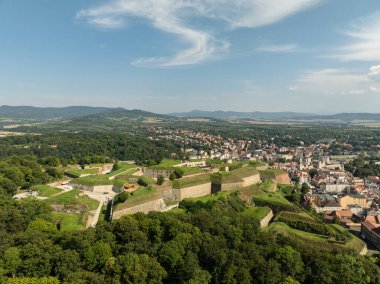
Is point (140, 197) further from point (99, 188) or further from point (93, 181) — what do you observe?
point (93, 181)

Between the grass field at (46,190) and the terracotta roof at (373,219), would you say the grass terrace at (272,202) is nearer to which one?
the terracotta roof at (373,219)

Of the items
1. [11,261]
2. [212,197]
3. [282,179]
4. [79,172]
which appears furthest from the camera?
[282,179]

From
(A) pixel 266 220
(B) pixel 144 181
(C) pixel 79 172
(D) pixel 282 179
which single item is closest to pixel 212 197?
(A) pixel 266 220

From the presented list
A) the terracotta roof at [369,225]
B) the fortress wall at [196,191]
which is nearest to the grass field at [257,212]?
the fortress wall at [196,191]

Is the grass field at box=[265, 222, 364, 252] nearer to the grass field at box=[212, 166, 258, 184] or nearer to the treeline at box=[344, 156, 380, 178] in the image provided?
the grass field at box=[212, 166, 258, 184]

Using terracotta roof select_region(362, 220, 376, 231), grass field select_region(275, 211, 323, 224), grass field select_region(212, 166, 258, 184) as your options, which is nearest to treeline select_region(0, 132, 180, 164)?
grass field select_region(212, 166, 258, 184)

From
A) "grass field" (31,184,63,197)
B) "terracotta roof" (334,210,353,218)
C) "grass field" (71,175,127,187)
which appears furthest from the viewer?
"terracotta roof" (334,210,353,218)
